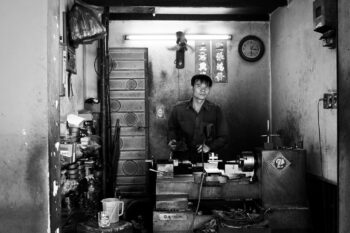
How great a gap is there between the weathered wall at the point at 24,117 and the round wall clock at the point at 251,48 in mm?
4683

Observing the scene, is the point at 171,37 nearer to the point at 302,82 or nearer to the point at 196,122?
the point at 196,122

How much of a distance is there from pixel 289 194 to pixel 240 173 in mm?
577

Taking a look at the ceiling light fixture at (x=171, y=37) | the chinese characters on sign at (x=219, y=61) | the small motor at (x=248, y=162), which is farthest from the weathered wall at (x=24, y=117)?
the chinese characters on sign at (x=219, y=61)

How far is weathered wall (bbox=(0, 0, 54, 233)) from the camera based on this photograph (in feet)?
9.64

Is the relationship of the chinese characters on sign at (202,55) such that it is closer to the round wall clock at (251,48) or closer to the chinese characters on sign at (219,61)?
the chinese characters on sign at (219,61)

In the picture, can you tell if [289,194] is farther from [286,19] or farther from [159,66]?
[159,66]

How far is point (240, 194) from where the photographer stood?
4.20 metres

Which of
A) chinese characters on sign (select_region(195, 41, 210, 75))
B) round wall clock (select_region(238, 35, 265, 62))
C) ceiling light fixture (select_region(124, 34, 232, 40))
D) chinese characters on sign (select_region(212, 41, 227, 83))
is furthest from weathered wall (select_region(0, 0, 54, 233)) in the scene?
round wall clock (select_region(238, 35, 265, 62))

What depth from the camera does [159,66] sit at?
705 centimetres

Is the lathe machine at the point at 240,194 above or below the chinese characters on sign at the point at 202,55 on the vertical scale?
below

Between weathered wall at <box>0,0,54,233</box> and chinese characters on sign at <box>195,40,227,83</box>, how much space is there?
4.29m

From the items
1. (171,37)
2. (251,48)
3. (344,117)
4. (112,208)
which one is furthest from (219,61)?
(344,117)

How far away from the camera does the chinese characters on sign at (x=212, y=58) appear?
22.9 feet

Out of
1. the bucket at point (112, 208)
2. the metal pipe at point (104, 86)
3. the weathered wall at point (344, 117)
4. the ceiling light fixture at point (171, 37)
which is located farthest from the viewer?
the ceiling light fixture at point (171, 37)
